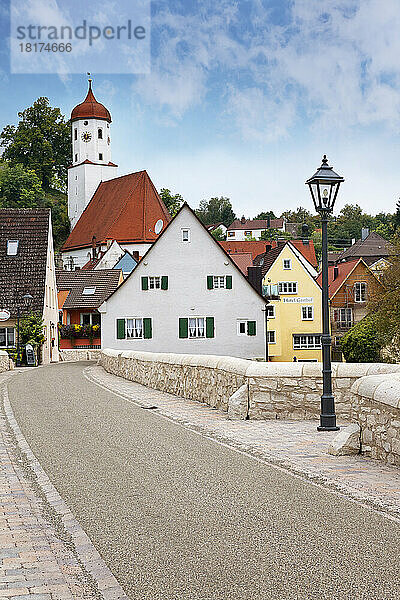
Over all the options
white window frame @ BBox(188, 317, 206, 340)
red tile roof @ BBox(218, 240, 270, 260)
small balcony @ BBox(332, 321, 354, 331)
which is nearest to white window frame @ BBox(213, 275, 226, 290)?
white window frame @ BBox(188, 317, 206, 340)

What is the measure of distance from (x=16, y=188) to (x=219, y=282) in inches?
2041

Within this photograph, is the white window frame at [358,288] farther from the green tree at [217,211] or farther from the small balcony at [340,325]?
the green tree at [217,211]

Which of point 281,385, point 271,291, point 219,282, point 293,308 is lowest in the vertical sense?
point 281,385

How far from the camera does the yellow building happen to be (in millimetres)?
60438

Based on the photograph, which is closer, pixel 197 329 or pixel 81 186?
pixel 197 329

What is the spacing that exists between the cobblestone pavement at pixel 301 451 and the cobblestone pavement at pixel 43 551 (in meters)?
2.74

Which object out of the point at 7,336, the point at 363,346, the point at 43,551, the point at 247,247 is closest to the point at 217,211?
the point at 247,247

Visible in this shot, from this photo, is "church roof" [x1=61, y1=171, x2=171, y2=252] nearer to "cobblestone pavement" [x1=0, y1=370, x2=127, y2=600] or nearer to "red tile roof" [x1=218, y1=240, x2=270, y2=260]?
"red tile roof" [x1=218, y1=240, x2=270, y2=260]

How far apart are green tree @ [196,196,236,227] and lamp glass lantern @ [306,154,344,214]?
146 metres

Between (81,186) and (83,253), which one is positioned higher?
(81,186)

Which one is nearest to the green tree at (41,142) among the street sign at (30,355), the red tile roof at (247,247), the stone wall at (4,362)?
the red tile roof at (247,247)

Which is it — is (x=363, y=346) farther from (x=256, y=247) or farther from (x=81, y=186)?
(x=81, y=186)

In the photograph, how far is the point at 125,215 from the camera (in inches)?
3585

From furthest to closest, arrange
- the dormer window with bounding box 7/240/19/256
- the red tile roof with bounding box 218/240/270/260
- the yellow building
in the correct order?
the red tile roof with bounding box 218/240/270/260 < the yellow building < the dormer window with bounding box 7/240/19/256
